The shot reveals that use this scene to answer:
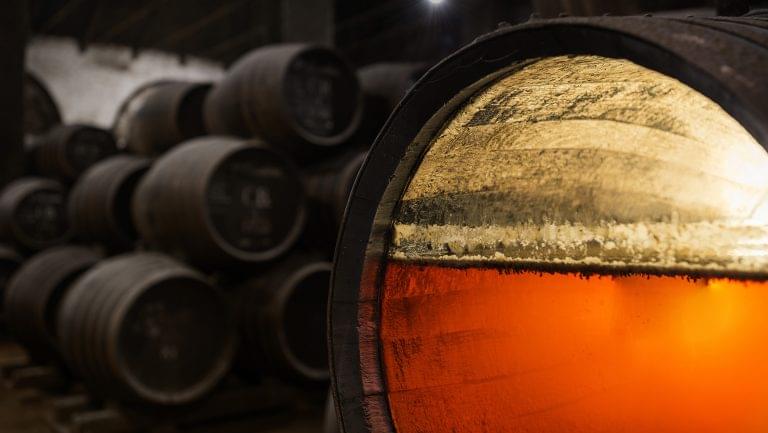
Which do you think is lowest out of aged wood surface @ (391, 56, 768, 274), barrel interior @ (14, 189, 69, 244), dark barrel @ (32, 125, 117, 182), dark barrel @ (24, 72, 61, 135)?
barrel interior @ (14, 189, 69, 244)

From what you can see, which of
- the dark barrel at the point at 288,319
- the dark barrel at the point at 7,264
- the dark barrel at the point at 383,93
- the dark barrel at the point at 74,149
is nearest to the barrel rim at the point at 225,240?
the dark barrel at the point at 288,319

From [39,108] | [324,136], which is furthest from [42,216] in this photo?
[39,108]

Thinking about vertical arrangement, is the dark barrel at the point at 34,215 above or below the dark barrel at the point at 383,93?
below

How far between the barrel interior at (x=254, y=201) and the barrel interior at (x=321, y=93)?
1.48 ft

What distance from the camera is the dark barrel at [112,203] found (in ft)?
16.8

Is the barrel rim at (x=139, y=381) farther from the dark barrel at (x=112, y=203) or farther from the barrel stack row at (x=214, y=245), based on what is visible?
the dark barrel at (x=112, y=203)

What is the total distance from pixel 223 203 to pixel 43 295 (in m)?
2.03


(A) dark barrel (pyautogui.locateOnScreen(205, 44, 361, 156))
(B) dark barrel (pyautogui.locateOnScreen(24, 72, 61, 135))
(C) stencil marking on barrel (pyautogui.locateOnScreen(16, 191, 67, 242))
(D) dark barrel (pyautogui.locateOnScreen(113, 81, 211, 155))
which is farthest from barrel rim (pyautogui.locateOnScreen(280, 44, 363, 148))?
(B) dark barrel (pyautogui.locateOnScreen(24, 72, 61, 135))

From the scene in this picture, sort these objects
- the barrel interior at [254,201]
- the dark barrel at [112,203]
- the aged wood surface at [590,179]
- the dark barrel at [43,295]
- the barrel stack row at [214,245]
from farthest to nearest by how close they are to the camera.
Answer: the dark barrel at [43,295]
the dark barrel at [112,203]
the barrel interior at [254,201]
the barrel stack row at [214,245]
the aged wood surface at [590,179]

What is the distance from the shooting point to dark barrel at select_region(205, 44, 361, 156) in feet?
15.0

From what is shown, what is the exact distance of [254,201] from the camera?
4.21 m

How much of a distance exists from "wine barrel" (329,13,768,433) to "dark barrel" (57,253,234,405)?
2.72m

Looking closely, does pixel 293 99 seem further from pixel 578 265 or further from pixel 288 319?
pixel 578 265

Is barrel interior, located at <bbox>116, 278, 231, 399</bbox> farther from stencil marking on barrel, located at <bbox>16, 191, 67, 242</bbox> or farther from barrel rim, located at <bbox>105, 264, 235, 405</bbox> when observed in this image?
stencil marking on barrel, located at <bbox>16, 191, 67, 242</bbox>
